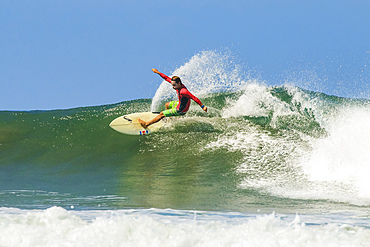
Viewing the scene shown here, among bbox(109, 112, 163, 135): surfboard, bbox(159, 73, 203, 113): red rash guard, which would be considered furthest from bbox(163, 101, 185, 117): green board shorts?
bbox(109, 112, 163, 135): surfboard

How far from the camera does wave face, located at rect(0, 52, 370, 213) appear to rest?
5.66 meters

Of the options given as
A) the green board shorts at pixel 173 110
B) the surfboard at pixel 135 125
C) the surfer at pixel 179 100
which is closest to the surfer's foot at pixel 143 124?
the surfboard at pixel 135 125

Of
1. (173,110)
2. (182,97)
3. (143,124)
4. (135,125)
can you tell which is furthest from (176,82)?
(135,125)

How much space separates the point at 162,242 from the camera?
3104 mm

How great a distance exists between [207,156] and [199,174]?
1.01m

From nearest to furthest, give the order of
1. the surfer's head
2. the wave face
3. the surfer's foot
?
the wave face
the surfer's head
the surfer's foot

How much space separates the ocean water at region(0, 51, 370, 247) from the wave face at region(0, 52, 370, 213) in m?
0.03

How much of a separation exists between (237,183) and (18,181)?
13.0 ft

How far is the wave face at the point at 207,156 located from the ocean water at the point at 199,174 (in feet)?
0.08

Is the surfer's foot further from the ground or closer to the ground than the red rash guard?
closer to the ground

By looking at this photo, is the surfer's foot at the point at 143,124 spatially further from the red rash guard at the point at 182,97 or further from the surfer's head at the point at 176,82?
the surfer's head at the point at 176,82

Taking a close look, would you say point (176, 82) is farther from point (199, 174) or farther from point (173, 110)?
point (199, 174)

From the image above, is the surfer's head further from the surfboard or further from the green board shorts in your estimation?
the surfboard

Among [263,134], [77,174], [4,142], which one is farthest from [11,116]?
[263,134]
